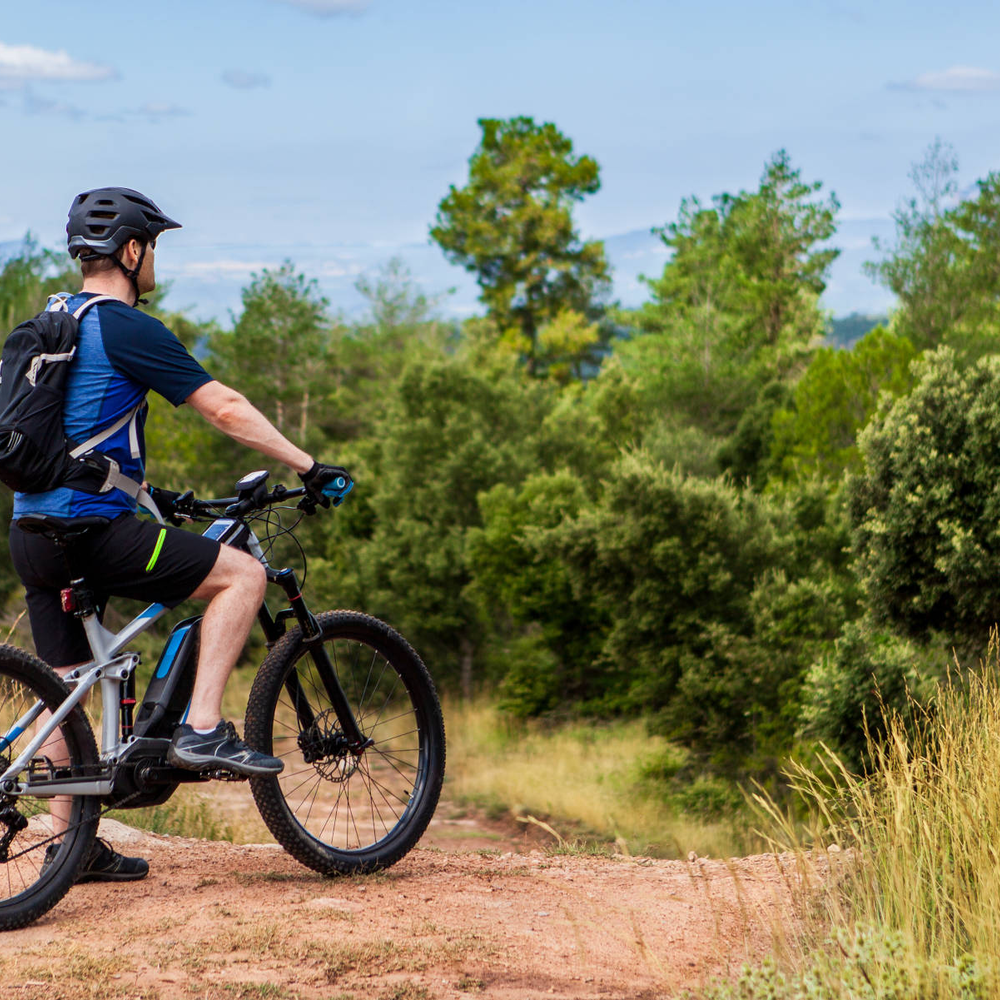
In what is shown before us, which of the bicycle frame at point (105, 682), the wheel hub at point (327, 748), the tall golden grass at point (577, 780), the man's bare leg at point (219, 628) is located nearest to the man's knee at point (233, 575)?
the man's bare leg at point (219, 628)

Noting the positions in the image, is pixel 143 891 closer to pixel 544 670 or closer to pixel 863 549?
pixel 863 549

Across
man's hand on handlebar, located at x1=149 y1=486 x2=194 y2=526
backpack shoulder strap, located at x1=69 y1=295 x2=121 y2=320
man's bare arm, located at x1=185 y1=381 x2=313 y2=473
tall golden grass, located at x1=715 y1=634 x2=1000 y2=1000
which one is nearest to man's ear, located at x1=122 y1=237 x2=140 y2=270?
backpack shoulder strap, located at x1=69 y1=295 x2=121 y2=320

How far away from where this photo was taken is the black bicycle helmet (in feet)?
12.1

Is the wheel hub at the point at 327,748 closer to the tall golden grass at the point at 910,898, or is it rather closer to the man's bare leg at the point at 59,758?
the man's bare leg at the point at 59,758

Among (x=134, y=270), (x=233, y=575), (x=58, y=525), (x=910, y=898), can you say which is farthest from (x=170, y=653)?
(x=910, y=898)

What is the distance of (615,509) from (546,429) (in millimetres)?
8831

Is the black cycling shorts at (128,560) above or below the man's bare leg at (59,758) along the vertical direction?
above

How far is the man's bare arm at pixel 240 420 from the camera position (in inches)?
141

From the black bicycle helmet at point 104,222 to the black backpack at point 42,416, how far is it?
0.22 metres

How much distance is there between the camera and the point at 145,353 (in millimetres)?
3557

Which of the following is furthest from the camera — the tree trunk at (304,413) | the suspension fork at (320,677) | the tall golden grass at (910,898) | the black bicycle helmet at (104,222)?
the tree trunk at (304,413)

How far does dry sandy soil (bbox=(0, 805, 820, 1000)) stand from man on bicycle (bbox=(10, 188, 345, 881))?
0.47 meters

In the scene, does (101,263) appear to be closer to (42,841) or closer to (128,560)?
(128,560)

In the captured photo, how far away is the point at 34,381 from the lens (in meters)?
3.48
